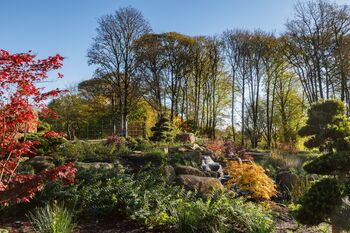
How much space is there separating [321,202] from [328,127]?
974 mm

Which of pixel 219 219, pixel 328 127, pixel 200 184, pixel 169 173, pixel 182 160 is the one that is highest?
pixel 328 127

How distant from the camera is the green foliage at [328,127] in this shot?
410 cm

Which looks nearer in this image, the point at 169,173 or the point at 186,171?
the point at 169,173

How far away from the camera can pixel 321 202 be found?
12.4 feet

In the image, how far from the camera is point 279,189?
29.4ft

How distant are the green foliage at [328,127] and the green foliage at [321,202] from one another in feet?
1.67

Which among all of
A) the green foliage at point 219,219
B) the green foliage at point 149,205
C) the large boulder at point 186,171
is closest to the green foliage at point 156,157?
the large boulder at point 186,171

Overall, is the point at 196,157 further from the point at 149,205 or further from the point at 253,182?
the point at 149,205

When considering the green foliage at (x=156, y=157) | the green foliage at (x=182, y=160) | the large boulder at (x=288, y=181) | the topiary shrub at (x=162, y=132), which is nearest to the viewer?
the large boulder at (x=288, y=181)

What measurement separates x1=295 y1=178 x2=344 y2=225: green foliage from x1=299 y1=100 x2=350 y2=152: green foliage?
51cm

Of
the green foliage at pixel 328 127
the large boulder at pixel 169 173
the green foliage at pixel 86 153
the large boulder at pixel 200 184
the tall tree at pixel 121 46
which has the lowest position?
the large boulder at pixel 200 184

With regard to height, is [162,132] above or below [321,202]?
above

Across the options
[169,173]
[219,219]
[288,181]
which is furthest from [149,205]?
[288,181]

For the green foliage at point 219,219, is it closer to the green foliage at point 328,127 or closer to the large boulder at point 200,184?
the green foliage at point 328,127
